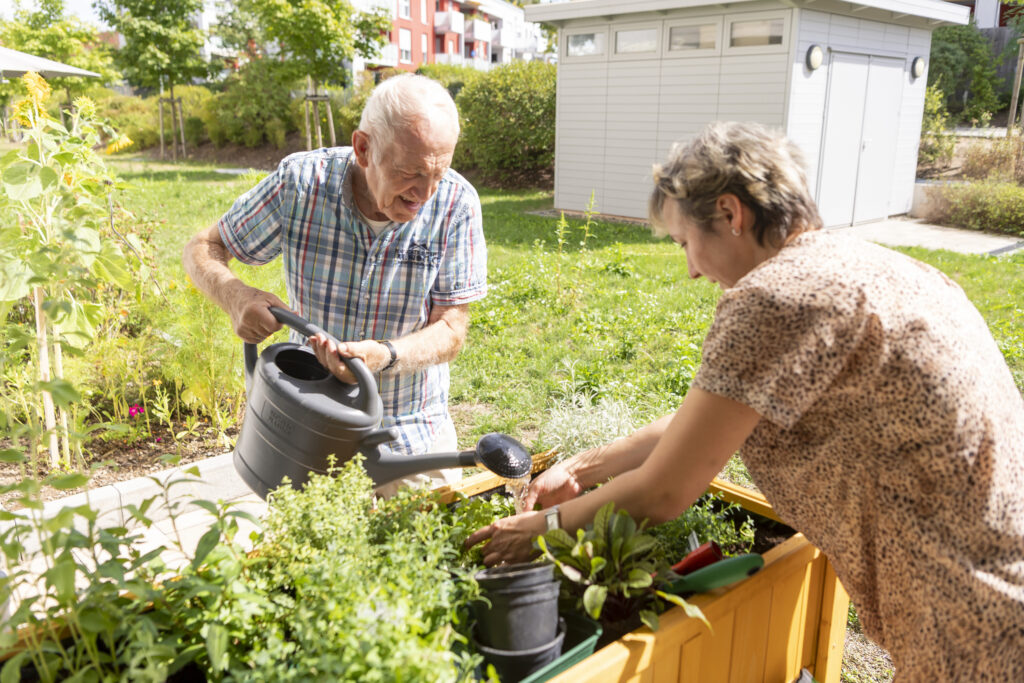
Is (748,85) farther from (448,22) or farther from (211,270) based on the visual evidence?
(448,22)

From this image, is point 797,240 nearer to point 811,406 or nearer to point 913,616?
point 811,406

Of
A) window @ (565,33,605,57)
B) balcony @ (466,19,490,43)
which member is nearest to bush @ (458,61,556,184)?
window @ (565,33,605,57)

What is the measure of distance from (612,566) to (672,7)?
990cm

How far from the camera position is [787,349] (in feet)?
3.71

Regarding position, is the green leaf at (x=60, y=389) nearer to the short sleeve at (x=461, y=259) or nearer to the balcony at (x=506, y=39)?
the short sleeve at (x=461, y=259)

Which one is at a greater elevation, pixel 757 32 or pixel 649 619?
pixel 757 32

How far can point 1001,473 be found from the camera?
1189 millimetres

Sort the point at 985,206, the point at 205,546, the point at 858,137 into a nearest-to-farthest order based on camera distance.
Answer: the point at 205,546 < the point at 985,206 < the point at 858,137

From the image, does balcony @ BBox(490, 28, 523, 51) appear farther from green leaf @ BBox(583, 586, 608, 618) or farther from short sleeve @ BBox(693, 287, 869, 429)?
green leaf @ BBox(583, 586, 608, 618)

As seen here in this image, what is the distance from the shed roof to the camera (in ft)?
31.4

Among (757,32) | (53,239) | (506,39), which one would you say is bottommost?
(53,239)

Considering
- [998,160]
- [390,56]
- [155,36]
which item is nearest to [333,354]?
[998,160]

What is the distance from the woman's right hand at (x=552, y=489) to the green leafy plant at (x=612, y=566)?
11.4 inches

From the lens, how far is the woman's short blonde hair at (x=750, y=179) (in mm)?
1301
